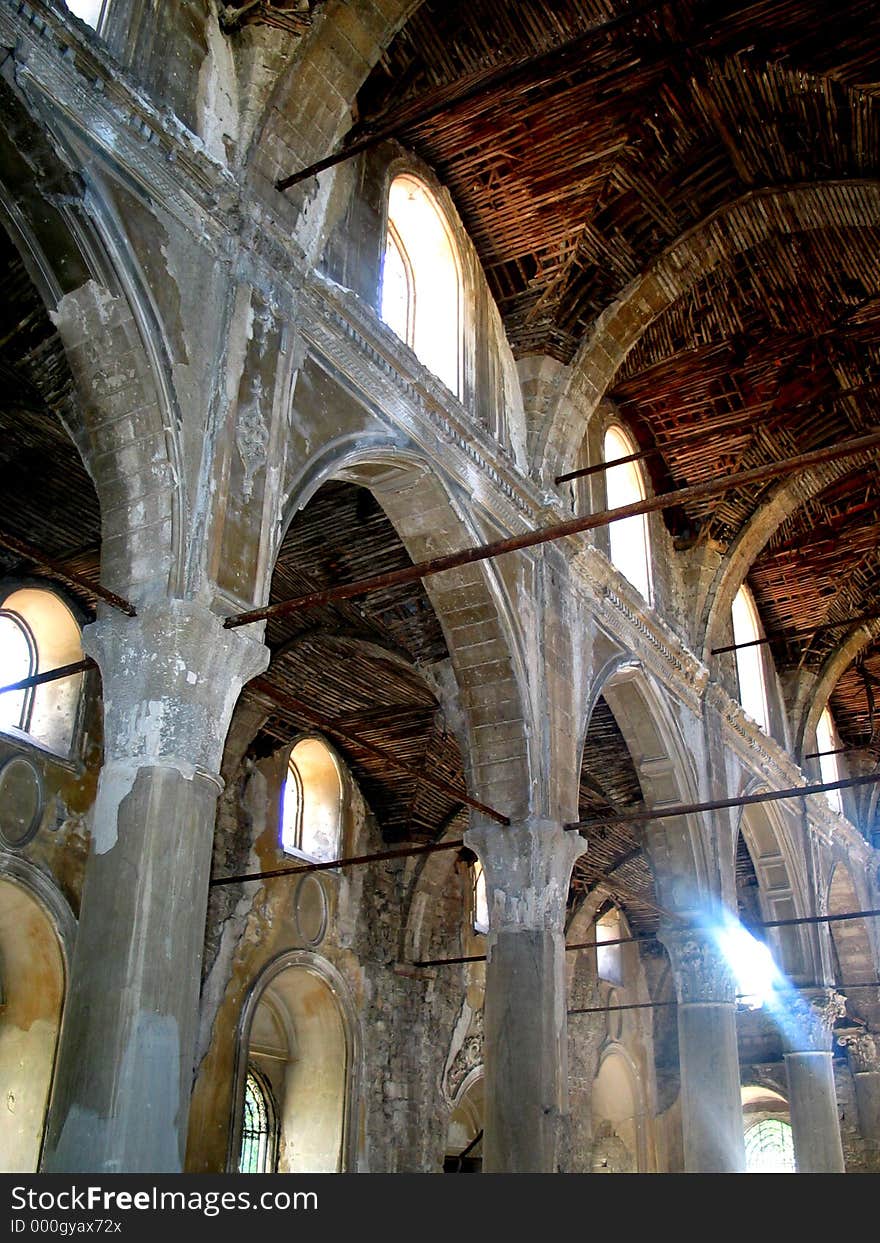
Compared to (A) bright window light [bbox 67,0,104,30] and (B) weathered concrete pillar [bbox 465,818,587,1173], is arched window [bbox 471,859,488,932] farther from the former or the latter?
(A) bright window light [bbox 67,0,104,30]

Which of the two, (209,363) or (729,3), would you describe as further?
(729,3)

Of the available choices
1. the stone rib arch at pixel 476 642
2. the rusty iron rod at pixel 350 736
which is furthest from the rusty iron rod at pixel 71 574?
the stone rib arch at pixel 476 642

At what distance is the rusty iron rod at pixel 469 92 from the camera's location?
28.0 feet

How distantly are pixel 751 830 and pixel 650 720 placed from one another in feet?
15.7

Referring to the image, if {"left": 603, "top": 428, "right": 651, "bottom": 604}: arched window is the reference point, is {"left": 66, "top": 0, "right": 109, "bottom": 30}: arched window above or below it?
below

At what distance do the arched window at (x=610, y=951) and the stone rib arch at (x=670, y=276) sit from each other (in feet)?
39.2

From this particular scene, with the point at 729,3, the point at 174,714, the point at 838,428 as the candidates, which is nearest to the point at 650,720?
the point at 838,428

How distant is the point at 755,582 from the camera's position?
18.2m

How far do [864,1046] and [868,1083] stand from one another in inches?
27.7

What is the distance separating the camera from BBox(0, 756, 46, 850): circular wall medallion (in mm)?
10922

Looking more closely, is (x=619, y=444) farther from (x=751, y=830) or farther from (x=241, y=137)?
(x=241, y=137)

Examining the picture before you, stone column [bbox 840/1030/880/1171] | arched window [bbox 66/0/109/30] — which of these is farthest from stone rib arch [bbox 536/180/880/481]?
stone column [bbox 840/1030/880/1171]

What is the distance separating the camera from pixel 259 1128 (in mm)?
14578

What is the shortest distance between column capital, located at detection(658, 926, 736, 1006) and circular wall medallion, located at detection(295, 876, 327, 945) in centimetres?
415
